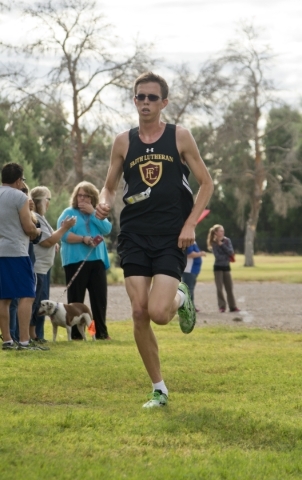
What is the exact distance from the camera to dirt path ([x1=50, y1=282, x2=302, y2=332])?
1705 centimetres

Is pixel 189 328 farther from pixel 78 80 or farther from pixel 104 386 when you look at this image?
pixel 78 80

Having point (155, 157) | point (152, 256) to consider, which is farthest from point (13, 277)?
point (155, 157)

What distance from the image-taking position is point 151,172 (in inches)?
273

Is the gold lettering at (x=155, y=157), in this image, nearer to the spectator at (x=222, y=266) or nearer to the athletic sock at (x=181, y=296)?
the athletic sock at (x=181, y=296)

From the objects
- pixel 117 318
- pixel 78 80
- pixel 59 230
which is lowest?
pixel 117 318

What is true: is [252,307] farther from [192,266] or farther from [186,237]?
[186,237]

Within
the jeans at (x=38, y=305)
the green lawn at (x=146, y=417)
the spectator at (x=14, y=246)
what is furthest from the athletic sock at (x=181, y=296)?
the jeans at (x=38, y=305)

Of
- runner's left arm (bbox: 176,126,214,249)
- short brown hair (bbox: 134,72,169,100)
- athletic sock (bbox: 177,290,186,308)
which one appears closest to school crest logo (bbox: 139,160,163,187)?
runner's left arm (bbox: 176,126,214,249)

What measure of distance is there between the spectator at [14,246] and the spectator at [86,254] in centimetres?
211

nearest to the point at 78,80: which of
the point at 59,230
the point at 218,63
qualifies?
the point at 218,63

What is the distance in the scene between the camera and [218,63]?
43.2 m

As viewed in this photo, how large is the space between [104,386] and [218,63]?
36491mm

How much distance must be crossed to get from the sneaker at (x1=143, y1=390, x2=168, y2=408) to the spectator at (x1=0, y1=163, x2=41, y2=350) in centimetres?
370

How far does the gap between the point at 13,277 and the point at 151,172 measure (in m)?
3.90
